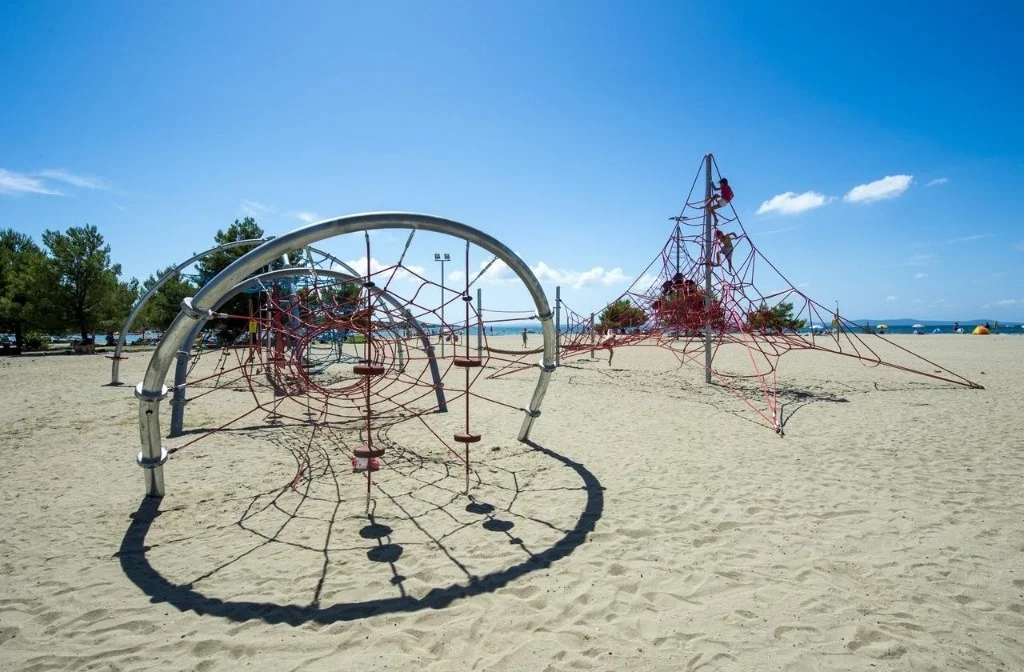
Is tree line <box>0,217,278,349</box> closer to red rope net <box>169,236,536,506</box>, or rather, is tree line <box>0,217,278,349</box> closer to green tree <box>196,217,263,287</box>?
green tree <box>196,217,263,287</box>

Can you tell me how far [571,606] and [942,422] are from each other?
8475mm

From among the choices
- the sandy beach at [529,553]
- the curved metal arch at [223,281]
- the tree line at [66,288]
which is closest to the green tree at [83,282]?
the tree line at [66,288]

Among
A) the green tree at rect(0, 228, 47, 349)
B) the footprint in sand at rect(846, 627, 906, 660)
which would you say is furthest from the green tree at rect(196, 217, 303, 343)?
the footprint in sand at rect(846, 627, 906, 660)

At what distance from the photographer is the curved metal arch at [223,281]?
399 cm

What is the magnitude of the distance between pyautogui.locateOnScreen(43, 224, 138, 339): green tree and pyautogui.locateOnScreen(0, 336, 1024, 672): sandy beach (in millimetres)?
25922

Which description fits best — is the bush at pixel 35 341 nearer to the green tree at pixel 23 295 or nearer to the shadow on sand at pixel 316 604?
the green tree at pixel 23 295

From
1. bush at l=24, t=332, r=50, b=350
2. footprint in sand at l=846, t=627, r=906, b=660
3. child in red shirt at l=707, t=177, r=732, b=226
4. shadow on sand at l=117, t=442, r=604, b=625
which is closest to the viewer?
footprint in sand at l=846, t=627, r=906, b=660

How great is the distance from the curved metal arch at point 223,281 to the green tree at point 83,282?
3094 cm

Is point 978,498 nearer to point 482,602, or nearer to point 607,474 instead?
point 607,474

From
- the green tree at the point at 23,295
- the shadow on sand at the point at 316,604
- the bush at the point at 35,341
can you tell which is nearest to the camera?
the shadow on sand at the point at 316,604

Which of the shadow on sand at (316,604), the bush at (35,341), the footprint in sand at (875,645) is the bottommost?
the footprint in sand at (875,645)

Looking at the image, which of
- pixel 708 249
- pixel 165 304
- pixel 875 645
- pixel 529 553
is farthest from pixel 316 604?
pixel 165 304

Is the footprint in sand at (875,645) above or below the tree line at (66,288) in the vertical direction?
below

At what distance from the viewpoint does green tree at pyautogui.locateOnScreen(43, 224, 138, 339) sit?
27.2 metres
